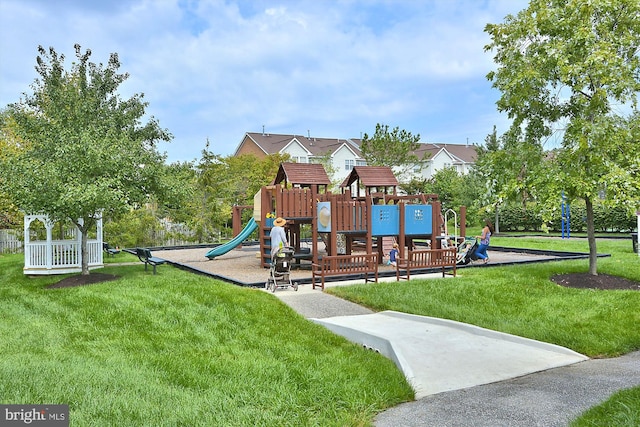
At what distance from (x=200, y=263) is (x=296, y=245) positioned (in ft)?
11.6

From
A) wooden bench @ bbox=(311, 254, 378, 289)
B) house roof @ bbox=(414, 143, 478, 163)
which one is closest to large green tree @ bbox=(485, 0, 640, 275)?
wooden bench @ bbox=(311, 254, 378, 289)

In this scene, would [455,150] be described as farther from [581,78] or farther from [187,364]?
[187,364]

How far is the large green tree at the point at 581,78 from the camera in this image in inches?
445

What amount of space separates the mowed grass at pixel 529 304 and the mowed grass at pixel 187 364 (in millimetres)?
2465

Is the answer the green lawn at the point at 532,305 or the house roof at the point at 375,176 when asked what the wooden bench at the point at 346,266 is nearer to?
the green lawn at the point at 532,305

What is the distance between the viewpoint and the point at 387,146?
37.2 meters

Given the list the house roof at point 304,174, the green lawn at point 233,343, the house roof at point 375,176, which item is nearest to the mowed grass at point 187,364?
the green lawn at point 233,343

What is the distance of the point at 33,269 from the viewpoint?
50.2ft

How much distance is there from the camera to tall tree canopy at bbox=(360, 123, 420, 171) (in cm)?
3678

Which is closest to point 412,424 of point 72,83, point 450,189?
point 72,83

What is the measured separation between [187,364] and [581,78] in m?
10.6

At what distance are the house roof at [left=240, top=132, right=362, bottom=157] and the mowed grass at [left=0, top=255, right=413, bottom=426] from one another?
44613 millimetres

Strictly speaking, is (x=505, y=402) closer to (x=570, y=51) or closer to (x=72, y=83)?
(x=570, y=51)

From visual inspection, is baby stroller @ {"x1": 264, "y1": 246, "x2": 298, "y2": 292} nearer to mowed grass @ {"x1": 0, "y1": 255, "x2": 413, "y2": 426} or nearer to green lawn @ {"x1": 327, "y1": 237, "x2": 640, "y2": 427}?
green lawn @ {"x1": 327, "y1": 237, "x2": 640, "y2": 427}
